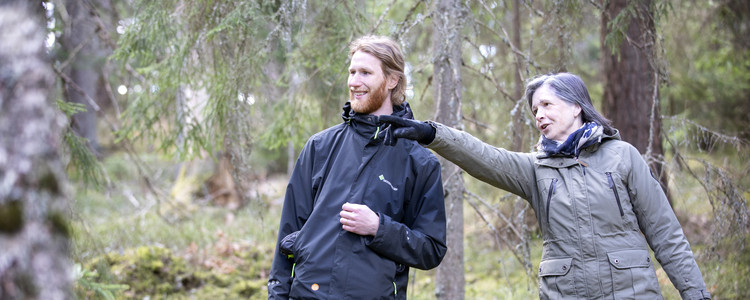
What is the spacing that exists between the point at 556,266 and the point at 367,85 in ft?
4.45

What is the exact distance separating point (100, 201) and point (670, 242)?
14812 mm

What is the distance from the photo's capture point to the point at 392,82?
3.07m

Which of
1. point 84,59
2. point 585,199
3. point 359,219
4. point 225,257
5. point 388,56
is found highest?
point 84,59

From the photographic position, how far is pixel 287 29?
4332 millimetres

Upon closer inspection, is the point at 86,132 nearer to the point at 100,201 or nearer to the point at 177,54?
the point at 100,201

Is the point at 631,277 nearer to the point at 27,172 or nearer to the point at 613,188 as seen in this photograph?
the point at 613,188

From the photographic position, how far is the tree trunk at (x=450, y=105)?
4.36 m

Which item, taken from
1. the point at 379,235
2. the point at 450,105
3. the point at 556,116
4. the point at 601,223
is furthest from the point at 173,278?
the point at 601,223

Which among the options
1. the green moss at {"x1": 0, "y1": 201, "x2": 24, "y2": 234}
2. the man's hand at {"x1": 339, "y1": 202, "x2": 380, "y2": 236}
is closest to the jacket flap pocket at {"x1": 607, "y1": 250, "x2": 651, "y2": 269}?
the man's hand at {"x1": 339, "y1": 202, "x2": 380, "y2": 236}

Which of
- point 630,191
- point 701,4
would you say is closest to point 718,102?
point 701,4

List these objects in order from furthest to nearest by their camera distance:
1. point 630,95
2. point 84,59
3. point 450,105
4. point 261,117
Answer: point 84,59
point 630,95
point 261,117
point 450,105

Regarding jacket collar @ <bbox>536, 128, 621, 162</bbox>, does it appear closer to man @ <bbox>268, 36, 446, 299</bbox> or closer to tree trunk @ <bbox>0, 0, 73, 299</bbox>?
man @ <bbox>268, 36, 446, 299</bbox>

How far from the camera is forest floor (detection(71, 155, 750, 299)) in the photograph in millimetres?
5414

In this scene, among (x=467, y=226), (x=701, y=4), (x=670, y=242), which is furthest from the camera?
(x=467, y=226)
